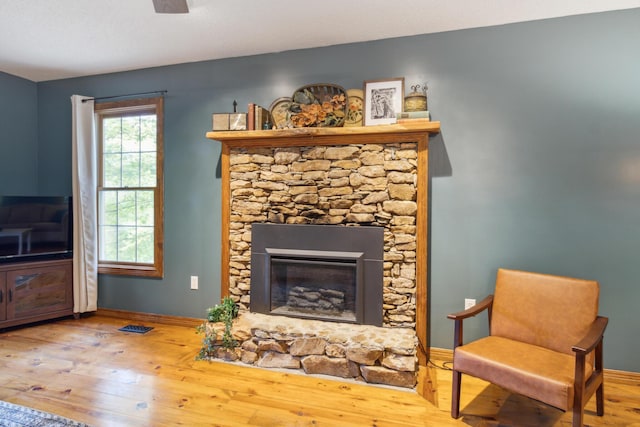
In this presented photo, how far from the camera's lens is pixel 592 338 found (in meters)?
1.75

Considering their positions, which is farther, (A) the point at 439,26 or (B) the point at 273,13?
(A) the point at 439,26

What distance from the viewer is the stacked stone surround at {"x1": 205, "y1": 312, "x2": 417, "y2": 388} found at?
7.77 ft

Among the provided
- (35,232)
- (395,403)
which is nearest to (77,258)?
(35,232)

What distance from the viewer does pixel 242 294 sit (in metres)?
3.13

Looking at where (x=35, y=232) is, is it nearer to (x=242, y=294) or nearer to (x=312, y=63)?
(x=242, y=294)

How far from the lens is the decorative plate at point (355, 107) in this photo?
2.92 meters

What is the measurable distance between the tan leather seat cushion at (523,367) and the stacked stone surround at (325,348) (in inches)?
18.5

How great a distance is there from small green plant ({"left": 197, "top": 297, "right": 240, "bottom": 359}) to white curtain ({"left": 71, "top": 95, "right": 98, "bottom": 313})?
65.0 inches

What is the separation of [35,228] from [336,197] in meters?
3.02

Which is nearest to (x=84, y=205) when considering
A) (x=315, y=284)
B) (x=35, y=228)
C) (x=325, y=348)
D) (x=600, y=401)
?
(x=35, y=228)

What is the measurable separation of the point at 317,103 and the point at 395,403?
2.32 metres

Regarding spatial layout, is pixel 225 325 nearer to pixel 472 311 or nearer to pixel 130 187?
pixel 472 311

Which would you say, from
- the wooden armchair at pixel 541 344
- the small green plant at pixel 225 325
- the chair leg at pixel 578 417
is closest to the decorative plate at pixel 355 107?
the wooden armchair at pixel 541 344

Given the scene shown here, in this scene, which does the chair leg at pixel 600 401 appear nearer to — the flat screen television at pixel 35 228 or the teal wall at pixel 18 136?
the flat screen television at pixel 35 228
